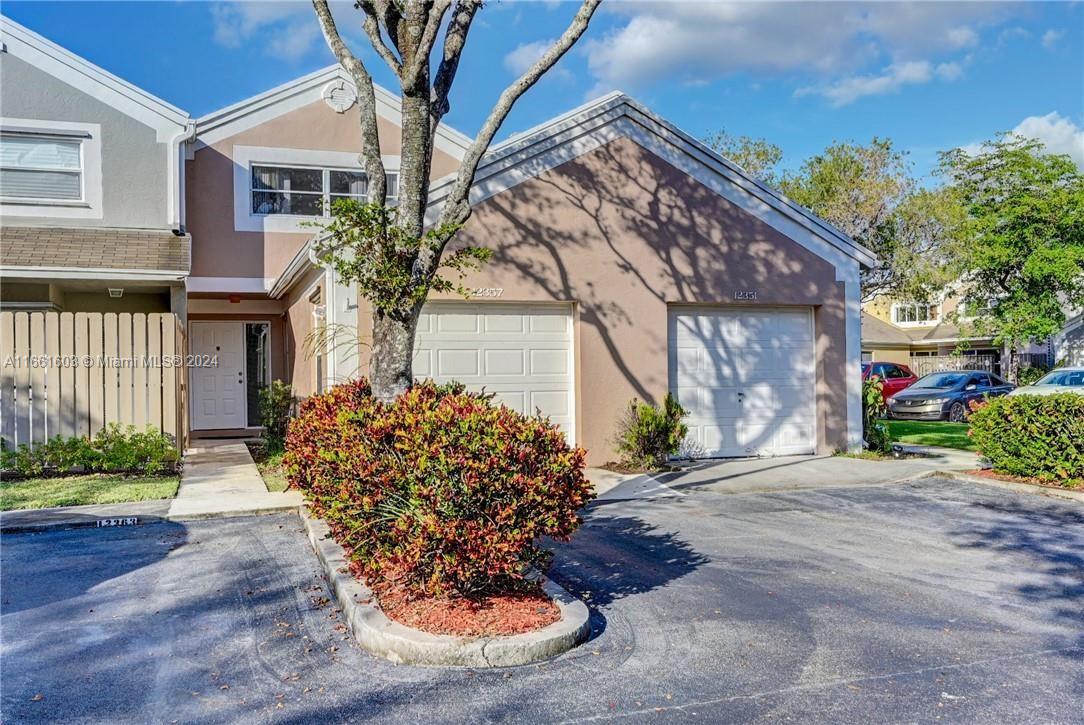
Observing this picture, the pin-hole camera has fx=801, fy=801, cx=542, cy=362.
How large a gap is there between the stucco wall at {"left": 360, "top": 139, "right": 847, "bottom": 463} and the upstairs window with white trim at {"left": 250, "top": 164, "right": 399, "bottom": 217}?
495 cm

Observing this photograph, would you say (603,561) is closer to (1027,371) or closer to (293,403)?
(293,403)

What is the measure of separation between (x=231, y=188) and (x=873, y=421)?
40.5ft

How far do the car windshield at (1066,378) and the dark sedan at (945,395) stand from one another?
3.28 metres

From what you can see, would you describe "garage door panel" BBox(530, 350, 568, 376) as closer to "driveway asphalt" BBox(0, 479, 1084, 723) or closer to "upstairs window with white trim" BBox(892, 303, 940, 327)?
"driveway asphalt" BBox(0, 479, 1084, 723)

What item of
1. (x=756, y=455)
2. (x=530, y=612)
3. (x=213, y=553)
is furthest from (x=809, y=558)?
(x=756, y=455)

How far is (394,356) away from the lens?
652 cm

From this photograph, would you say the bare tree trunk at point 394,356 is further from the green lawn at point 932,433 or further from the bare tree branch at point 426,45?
the green lawn at point 932,433

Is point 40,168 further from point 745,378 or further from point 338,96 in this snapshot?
point 745,378

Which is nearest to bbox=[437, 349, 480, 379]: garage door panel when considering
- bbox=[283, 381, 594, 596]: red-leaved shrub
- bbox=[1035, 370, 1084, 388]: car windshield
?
bbox=[283, 381, 594, 596]: red-leaved shrub

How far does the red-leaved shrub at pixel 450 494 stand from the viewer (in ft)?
15.1

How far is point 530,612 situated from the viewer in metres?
4.84

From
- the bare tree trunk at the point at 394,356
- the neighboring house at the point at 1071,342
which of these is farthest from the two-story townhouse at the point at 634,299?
the neighboring house at the point at 1071,342

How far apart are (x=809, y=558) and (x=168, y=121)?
13.0m

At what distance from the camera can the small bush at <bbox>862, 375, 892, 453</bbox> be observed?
1329 cm
